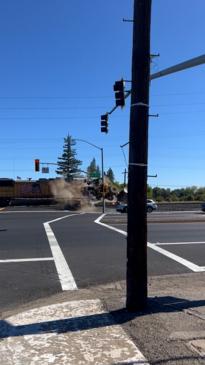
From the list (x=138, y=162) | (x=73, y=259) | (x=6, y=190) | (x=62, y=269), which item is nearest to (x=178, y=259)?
(x=73, y=259)

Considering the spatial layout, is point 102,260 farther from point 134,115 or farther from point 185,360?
point 185,360

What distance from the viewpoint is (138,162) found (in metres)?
7.51

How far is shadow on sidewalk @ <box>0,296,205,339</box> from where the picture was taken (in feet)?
21.5

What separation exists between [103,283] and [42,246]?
6456 mm

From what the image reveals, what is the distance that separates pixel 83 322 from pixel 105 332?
2.16ft

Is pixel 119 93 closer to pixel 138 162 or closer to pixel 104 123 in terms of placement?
pixel 104 123

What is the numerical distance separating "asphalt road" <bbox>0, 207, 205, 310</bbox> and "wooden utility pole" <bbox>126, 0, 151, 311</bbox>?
8.17 feet

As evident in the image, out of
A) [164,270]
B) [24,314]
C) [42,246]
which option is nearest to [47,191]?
[42,246]

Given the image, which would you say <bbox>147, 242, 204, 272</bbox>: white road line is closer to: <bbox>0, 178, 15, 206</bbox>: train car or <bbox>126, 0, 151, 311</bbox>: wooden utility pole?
<bbox>126, 0, 151, 311</bbox>: wooden utility pole

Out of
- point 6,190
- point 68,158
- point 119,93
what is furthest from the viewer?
point 68,158

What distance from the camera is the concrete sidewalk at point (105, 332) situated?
5.46m

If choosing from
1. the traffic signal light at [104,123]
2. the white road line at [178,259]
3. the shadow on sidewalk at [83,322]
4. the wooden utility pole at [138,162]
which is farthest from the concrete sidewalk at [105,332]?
the traffic signal light at [104,123]

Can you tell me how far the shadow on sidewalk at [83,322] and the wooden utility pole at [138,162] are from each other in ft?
0.81

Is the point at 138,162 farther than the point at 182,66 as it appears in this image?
No
